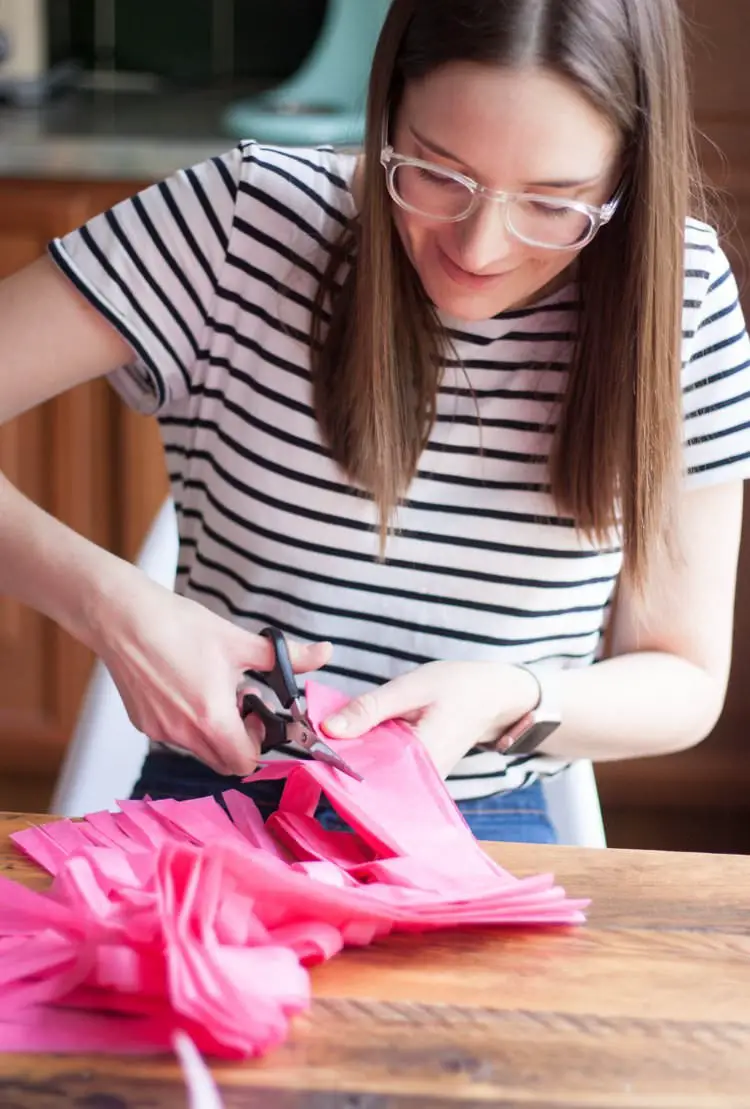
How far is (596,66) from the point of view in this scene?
0.96 meters

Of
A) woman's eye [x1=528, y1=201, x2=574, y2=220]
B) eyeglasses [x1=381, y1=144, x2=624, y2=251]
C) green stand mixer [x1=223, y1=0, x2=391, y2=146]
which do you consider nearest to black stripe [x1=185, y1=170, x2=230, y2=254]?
eyeglasses [x1=381, y1=144, x2=624, y2=251]

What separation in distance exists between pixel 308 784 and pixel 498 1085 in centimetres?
27

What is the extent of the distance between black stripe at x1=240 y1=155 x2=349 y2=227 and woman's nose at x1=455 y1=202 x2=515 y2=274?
0.21m

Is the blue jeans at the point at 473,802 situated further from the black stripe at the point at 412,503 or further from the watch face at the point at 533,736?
the black stripe at the point at 412,503

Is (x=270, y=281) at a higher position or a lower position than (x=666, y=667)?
higher

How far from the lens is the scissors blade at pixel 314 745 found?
0.90 metres

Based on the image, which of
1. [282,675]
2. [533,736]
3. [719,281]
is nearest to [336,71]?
[719,281]

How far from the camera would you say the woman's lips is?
3.41 feet

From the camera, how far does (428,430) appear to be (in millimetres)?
1188

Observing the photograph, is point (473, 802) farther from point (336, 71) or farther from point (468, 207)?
point (336, 71)

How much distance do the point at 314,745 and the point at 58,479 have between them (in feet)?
4.57

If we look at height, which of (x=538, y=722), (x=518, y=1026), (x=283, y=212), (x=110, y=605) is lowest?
(x=518, y=1026)

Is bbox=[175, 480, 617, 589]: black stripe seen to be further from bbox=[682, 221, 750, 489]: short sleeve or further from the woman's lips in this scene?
the woman's lips

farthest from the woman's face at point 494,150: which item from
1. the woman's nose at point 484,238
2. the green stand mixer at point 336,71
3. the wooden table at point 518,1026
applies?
the green stand mixer at point 336,71
